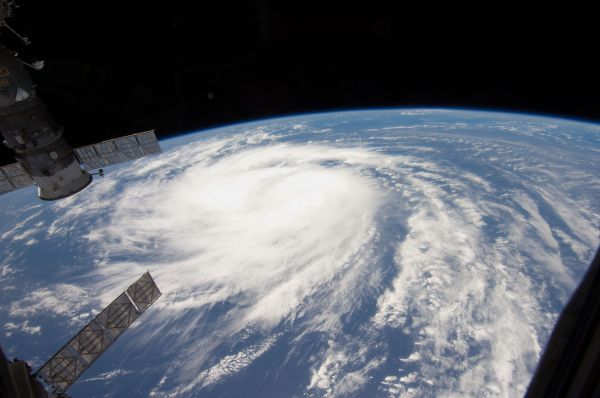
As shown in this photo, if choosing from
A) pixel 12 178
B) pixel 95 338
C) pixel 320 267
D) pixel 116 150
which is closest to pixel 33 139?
pixel 116 150

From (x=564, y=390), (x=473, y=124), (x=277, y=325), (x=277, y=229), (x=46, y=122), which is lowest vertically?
(x=277, y=325)

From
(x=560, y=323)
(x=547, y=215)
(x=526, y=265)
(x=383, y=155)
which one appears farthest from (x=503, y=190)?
(x=560, y=323)

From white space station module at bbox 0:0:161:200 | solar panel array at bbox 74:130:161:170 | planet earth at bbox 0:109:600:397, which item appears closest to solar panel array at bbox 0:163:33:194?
white space station module at bbox 0:0:161:200

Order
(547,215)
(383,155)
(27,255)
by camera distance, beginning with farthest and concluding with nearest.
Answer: (383,155) < (547,215) < (27,255)

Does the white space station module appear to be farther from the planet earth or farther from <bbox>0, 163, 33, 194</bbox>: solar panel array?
the planet earth

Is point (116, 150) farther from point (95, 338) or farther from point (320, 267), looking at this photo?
point (320, 267)

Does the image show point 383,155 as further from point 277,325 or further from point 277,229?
point 277,325

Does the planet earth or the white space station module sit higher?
the white space station module
